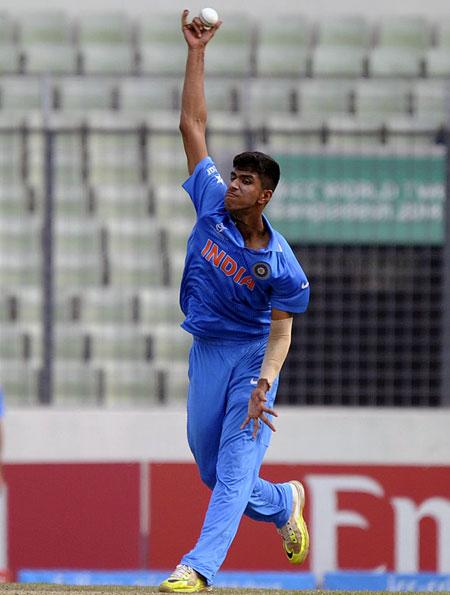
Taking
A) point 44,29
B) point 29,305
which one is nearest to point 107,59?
point 44,29

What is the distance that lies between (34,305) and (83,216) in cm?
81

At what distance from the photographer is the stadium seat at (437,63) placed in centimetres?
1445

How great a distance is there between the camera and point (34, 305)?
11594 millimetres

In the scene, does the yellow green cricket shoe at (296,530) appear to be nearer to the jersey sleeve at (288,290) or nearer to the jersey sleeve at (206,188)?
the jersey sleeve at (288,290)

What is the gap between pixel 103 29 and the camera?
1535 cm

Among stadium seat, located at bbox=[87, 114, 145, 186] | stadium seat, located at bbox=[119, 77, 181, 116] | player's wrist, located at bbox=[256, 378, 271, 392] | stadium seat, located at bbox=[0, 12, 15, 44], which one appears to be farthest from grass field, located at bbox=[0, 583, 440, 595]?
stadium seat, located at bbox=[0, 12, 15, 44]

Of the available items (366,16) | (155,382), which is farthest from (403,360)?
(366,16)

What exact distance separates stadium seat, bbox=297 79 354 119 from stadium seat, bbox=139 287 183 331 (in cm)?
215

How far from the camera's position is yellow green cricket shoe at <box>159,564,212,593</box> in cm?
617

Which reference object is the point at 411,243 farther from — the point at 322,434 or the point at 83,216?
the point at 83,216

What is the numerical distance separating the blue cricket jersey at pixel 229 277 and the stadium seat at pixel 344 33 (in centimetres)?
869

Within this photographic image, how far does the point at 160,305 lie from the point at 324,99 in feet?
8.72

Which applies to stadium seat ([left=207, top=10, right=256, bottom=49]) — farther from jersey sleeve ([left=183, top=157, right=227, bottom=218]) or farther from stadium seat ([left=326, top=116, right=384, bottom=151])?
jersey sleeve ([left=183, top=157, right=227, bottom=218])

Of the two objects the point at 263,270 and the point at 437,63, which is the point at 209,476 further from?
the point at 437,63
